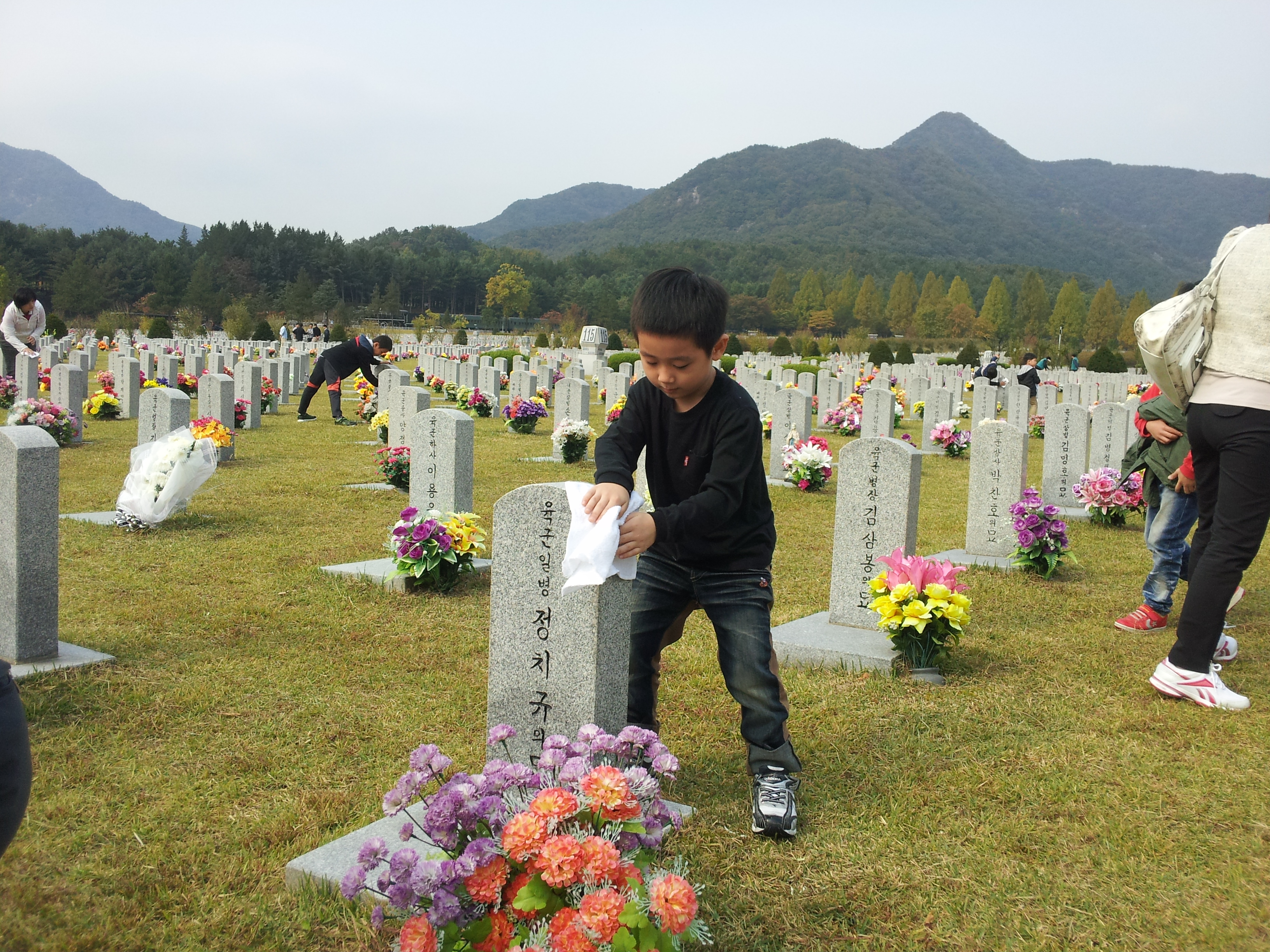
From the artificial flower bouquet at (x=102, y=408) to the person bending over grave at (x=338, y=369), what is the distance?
273cm

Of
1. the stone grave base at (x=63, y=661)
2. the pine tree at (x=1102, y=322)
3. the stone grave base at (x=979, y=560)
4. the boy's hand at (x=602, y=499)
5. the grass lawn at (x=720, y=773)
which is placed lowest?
the grass lawn at (x=720, y=773)

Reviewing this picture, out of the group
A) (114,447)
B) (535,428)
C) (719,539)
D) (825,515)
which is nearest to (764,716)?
(719,539)

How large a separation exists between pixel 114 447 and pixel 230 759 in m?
9.63

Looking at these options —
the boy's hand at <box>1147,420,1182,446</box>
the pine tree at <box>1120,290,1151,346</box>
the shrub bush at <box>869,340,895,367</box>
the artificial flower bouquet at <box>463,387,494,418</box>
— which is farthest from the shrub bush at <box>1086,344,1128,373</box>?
the pine tree at <box>1120,290,1151,346</box>

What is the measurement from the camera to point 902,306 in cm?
8975

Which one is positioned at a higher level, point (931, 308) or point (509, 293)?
point (931, 308)

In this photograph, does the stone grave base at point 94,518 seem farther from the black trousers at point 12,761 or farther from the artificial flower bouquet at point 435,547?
the black trousers at point 12,761

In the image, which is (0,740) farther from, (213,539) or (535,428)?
(535,428)

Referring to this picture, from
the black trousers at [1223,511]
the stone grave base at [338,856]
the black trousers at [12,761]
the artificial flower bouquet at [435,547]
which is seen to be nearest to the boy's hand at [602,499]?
the stone grave base at [338,856]

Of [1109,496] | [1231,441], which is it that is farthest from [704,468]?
[1109,496]

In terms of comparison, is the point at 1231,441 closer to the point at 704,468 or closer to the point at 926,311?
the point at 704,468

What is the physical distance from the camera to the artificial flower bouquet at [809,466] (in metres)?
10.6

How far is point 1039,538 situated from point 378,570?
444 cm

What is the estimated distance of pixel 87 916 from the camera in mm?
2455
